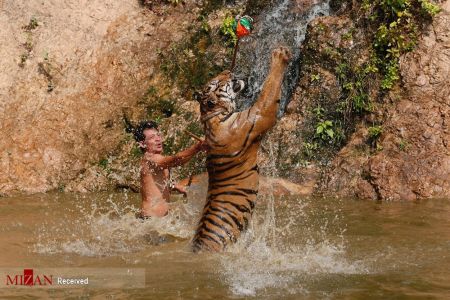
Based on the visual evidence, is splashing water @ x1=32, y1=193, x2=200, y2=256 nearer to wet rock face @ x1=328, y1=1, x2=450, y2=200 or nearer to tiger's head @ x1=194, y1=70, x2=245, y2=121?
tiger's head @ x1=194, y1=70, x2=245, y2=121

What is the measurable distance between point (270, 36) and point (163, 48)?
227 cm

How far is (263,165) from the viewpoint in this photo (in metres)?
10.3

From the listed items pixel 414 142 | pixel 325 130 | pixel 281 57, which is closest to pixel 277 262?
pixel 281 57

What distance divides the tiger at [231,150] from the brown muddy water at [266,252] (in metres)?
0.21

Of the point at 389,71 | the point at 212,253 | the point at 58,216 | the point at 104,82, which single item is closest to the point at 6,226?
the point at 58,216

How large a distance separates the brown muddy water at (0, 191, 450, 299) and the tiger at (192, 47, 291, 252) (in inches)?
8.1

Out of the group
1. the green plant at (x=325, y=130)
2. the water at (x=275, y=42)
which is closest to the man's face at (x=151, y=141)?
the green plant at (x=325, y=130)

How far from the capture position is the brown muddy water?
455 centimetres

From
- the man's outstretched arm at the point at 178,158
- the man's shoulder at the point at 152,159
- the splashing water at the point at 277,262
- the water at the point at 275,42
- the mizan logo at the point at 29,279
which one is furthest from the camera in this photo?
the water at the point at 275,42

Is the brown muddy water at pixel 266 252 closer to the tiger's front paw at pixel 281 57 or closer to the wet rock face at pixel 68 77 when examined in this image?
the tiger's front paw at pixel 281 57

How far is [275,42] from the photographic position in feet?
37.7

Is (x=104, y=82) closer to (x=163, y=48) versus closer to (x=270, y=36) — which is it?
(x=163, y=48)

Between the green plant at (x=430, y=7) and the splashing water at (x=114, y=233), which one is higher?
the green plant at (x=430, y=7)

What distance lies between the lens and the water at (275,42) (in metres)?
11.3
